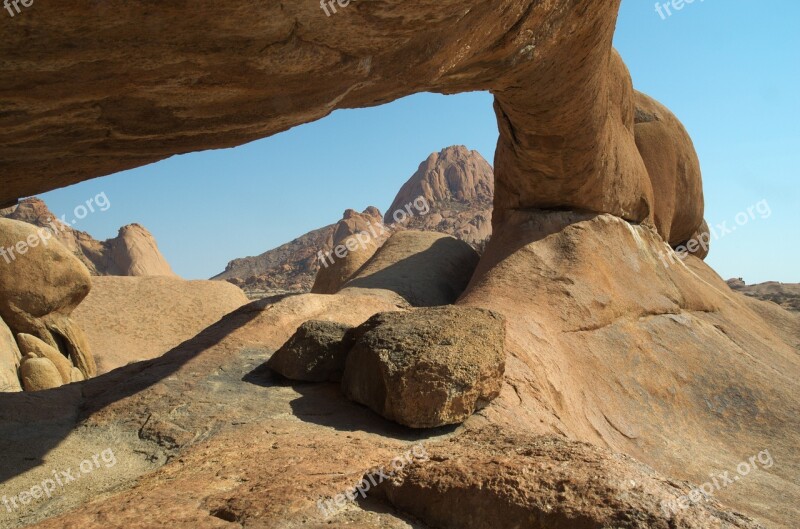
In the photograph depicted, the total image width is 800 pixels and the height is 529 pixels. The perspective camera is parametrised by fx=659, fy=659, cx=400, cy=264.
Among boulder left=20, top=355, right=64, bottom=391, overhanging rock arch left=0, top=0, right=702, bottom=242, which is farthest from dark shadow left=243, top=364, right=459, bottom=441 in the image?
boulder left=20, top=355, right=64, bottom=391

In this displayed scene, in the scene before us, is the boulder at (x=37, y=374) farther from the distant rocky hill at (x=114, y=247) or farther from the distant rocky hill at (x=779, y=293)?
the distant rocky hill at (x=114, y=247)

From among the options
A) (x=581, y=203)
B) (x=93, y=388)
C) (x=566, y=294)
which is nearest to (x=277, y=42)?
(x=93, y=388)

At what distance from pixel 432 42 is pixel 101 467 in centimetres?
226

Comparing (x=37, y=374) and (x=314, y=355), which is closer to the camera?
(x=314, y=355)

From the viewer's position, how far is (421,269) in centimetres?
620

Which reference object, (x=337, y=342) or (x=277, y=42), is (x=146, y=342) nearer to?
(x=337, y=342)

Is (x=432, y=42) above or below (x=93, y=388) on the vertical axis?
above

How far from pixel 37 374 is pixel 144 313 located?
356 centimetres

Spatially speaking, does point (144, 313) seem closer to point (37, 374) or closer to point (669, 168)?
point (37, 374)

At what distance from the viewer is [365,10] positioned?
7.55ft

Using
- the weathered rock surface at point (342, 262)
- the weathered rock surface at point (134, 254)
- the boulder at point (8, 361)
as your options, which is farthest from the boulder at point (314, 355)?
the weathered rock surface at point (134, 254)

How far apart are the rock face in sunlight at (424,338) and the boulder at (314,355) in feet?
0.12

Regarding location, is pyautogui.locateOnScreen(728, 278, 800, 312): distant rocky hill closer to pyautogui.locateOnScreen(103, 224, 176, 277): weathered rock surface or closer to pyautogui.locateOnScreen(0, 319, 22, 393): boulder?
pyautogui.locateOnScreen(0, 319, 22, 393): boulder

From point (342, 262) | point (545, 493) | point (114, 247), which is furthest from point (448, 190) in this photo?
point (545, 493)
